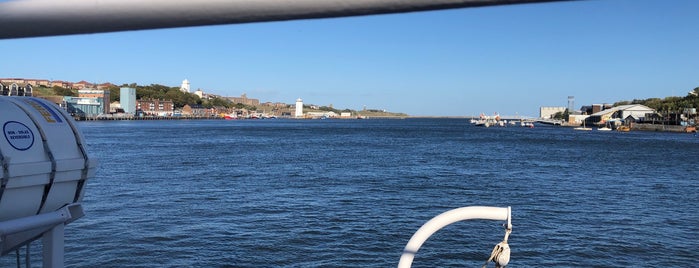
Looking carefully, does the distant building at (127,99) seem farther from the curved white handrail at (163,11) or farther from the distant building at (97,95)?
→ the curved white handrail at (163,11)

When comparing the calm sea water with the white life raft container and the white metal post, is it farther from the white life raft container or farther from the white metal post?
the white metal post

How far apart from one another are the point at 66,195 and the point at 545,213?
1908cm

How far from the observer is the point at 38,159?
5.22 meters

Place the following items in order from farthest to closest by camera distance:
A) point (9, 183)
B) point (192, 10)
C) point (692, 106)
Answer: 1. point (692, 106)
2. point (9, 183)
3. point (192, 10)

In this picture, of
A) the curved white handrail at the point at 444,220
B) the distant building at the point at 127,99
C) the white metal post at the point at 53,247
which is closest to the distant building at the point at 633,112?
the curved white handrail at the point at 444,220

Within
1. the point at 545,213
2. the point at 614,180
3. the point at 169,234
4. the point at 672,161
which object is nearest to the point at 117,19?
the point at 169,234

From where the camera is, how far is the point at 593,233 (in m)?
18.2

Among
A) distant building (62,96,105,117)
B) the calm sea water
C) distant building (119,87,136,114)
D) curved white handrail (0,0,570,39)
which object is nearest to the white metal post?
curved white handrail (0,0,570,39)

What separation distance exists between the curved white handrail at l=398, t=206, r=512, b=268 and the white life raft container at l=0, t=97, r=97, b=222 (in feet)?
12.0

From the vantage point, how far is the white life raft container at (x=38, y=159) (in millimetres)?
4973

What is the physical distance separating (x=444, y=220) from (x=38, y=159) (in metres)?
3.93

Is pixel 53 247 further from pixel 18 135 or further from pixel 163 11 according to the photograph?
pixel 163 11

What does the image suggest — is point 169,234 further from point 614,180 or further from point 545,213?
point 614,180

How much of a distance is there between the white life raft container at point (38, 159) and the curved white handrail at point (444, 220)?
3651mm
